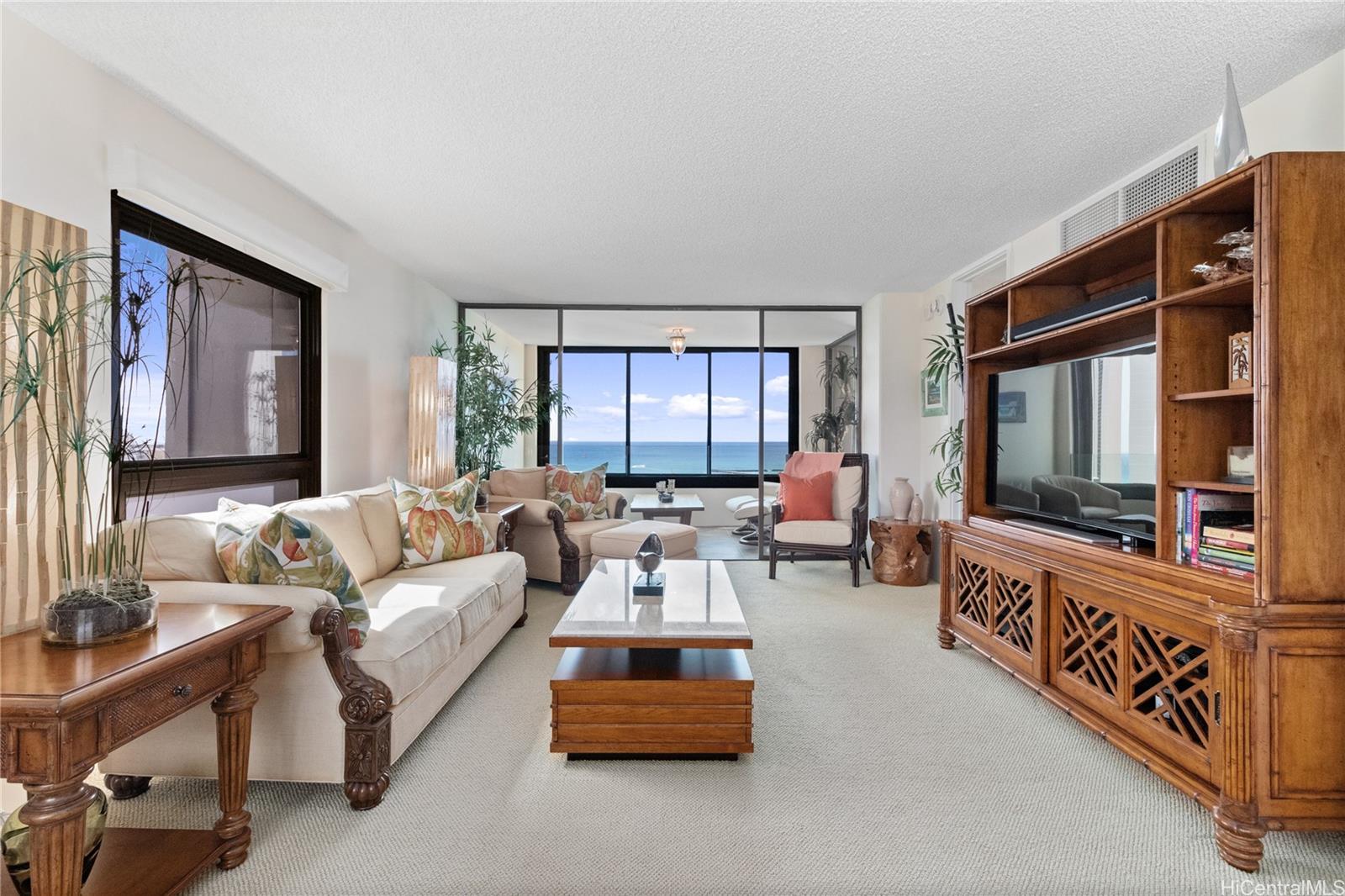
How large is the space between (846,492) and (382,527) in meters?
3.66

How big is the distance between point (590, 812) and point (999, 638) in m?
2.12

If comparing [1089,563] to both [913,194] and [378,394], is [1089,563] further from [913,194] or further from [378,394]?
[378,394]

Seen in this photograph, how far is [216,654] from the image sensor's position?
167 cm

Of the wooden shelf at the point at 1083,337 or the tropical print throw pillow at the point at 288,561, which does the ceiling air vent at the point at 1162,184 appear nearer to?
the wooden shelf at the point at 1083,337

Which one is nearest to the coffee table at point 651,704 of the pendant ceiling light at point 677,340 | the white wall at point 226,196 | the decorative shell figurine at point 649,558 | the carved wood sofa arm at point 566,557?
the decorative shell figurine at point 649,558

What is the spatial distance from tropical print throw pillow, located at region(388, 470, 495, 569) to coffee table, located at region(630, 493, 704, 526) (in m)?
2.46

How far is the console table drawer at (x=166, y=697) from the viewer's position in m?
1.39

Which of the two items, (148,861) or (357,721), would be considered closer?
(148,861)

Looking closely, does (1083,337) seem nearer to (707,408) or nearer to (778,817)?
(778,817)

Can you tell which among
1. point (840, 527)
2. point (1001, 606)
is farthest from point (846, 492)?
point (1001, 606)

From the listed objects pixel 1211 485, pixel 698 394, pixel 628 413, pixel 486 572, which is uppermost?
→ pixel 698 394

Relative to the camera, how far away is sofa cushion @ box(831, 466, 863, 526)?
553 cm

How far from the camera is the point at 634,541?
16.3 feet

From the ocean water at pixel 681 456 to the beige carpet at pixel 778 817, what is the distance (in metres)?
4.66
